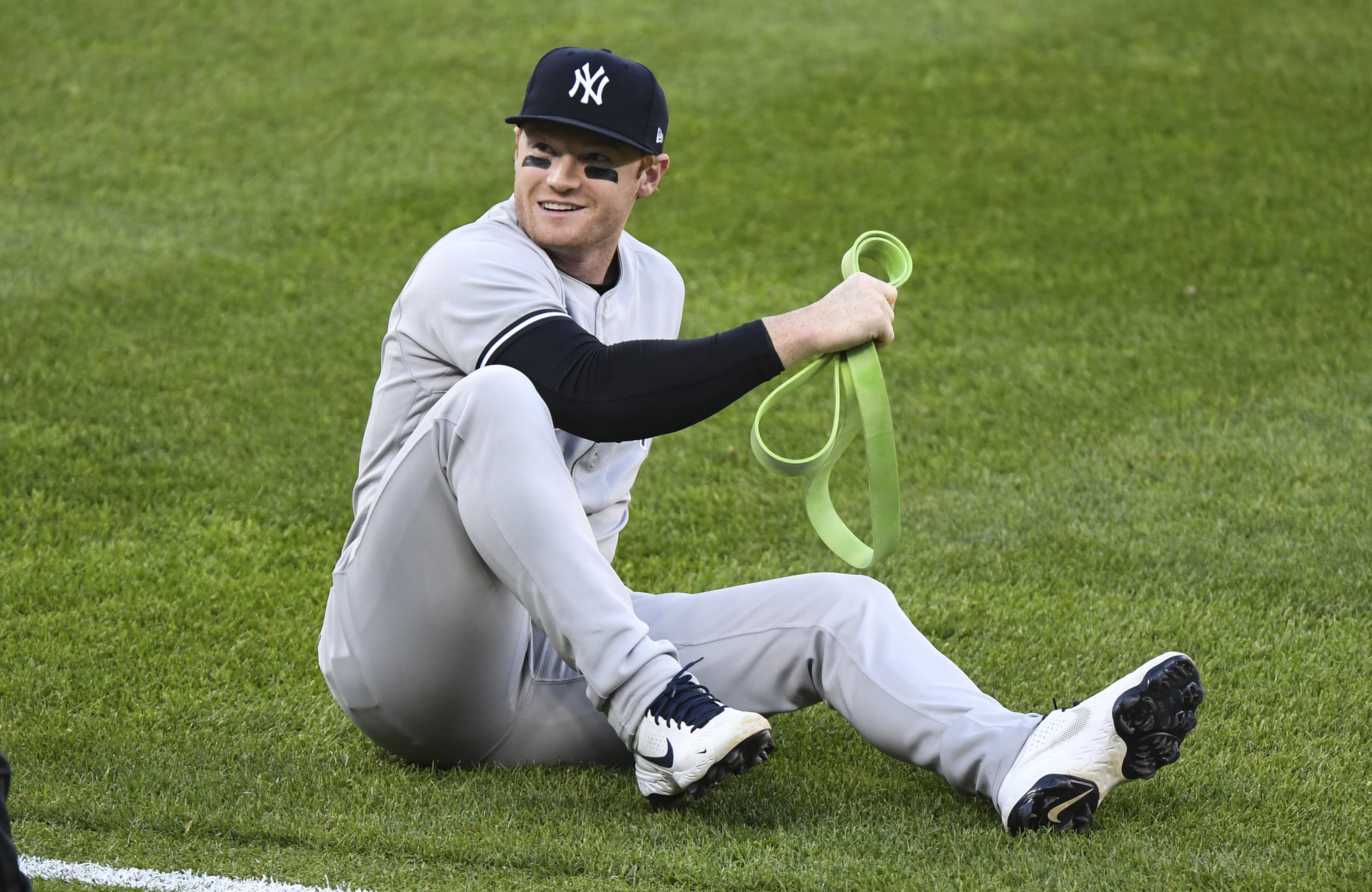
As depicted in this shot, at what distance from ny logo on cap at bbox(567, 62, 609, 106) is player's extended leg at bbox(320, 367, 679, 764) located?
72cm

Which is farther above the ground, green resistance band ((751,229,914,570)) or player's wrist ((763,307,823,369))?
player's wrist ((763,307,823,369))

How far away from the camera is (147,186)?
8.55m

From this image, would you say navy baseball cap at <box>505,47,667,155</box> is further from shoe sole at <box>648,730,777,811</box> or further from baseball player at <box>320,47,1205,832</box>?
shoe sole at <box>648,730,777,811</box>

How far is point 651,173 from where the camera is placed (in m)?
3.48

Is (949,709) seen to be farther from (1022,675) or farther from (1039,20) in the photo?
(1039,20)

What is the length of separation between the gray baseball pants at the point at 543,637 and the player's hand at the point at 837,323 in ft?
1.61

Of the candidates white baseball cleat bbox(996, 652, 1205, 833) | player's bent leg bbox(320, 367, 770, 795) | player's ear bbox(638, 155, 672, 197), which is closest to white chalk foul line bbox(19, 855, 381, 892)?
player's bent leg bbox(320, 367, 770, 795)

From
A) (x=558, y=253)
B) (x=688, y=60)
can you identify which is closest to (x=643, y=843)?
(x=558, y=253)

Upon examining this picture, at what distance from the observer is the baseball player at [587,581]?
280 centimetres

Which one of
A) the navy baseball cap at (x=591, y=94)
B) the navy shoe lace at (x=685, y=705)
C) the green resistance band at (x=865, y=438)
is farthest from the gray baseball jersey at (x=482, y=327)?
the navy shoe lace at (x=685, y=705)

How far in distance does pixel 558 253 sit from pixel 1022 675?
1.73 m

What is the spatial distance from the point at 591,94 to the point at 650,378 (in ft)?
2.31

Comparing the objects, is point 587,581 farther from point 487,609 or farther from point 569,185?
point 569,185

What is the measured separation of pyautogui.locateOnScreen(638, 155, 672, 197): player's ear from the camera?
340cm
